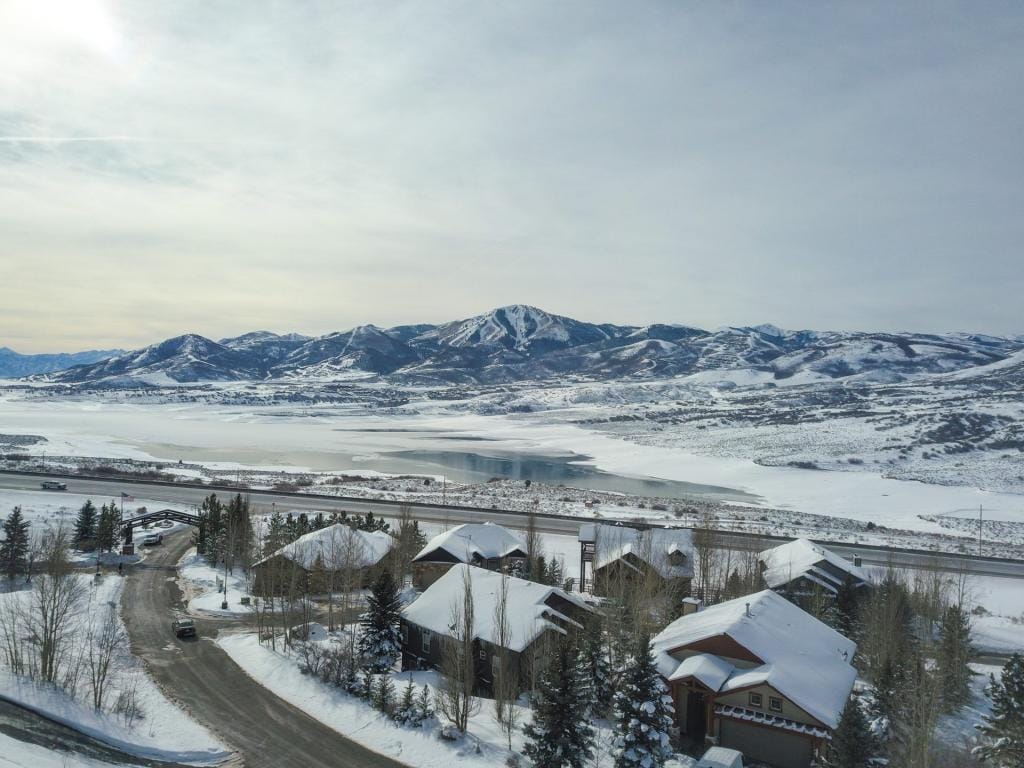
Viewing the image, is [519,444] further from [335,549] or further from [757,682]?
[757,682]

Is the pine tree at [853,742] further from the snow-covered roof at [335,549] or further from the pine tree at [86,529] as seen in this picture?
the pine tree at [86,529]

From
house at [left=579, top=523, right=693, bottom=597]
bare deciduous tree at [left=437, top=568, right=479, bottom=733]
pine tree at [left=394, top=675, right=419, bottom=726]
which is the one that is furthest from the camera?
house at [left=579, top=523, right=693, bottom=597]

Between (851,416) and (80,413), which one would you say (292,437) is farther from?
(851,416)

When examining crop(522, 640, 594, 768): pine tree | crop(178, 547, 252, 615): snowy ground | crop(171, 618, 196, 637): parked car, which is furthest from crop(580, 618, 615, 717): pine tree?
crop(178, 547, 252, 615): snowy ground

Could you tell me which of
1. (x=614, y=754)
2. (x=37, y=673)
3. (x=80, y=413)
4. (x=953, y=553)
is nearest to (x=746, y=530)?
(x=953, y=553)

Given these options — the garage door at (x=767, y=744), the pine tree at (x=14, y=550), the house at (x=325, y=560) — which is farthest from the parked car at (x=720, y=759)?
the pine tree at (x=14, y=550)

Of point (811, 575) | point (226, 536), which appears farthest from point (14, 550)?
point (811, 575)

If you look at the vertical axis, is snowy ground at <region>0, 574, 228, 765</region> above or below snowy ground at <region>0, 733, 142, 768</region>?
below

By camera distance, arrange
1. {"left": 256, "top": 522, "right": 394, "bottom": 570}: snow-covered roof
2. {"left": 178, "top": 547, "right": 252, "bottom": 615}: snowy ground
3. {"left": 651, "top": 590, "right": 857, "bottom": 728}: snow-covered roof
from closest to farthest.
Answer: {"left": 651, "top": 590, "right": 857, "bottom": 728}: snow-covered roof, {"left": 178, "top": 547, "right": 252, "bottom": 615}: snowy ground, {"left": 256, "top": 522, "right": 394, "bottom": 570}: snow-covered roof

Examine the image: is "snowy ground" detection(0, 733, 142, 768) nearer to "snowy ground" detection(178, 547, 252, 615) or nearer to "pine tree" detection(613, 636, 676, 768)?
"pine tree" detection(613, 636, 676, 768)
